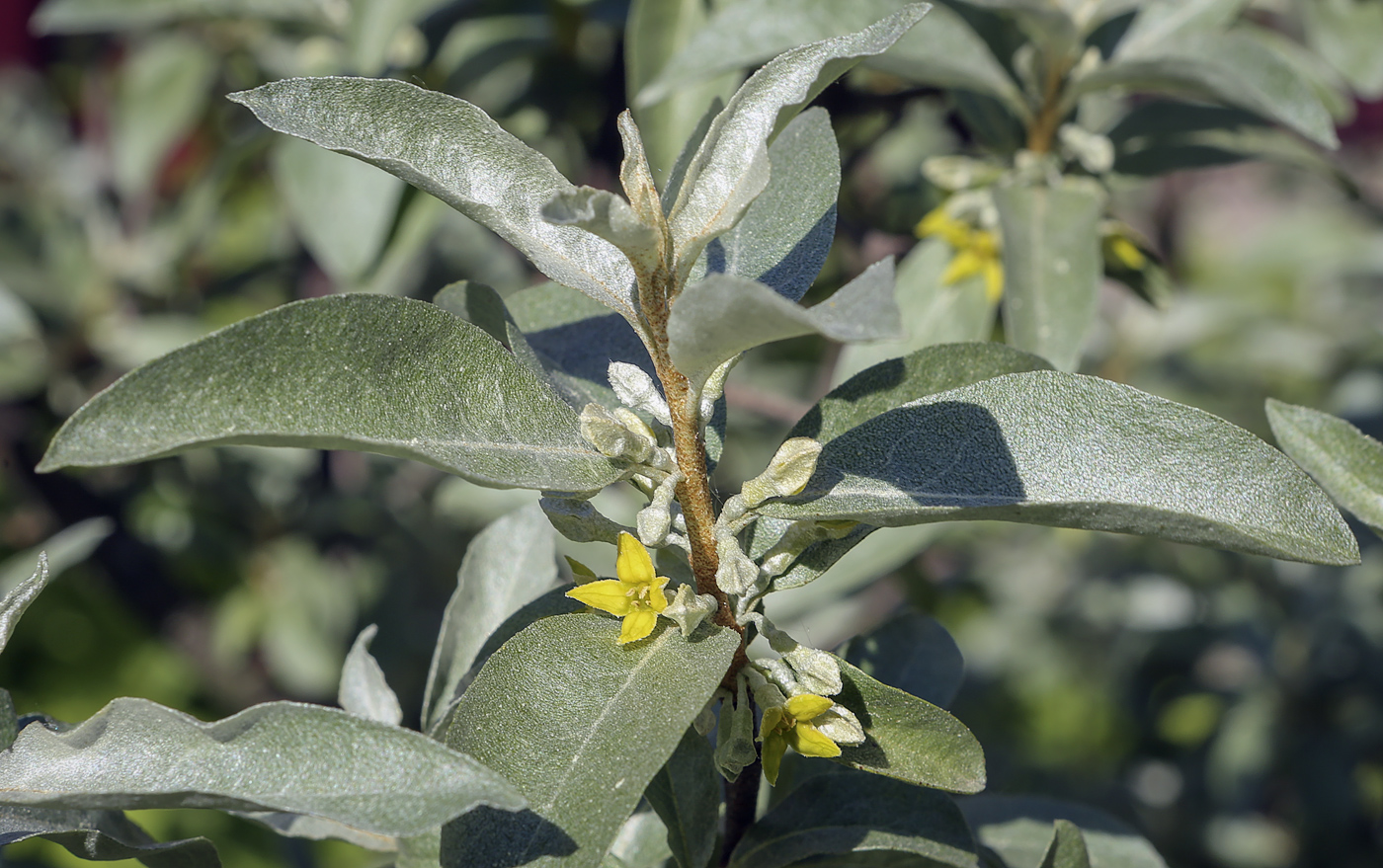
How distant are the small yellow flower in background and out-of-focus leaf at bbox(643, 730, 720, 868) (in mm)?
738

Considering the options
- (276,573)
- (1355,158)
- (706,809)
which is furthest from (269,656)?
(1355,158)

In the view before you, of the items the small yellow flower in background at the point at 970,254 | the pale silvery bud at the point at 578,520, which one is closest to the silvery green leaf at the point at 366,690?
the pale silvery bud at the point at 578,520

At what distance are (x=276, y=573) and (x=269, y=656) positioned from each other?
0.23 m

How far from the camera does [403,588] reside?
251cm

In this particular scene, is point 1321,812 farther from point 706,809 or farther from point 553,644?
point 553,644

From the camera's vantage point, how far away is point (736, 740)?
723 millimetres

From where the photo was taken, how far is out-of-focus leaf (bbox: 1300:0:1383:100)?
1480mm

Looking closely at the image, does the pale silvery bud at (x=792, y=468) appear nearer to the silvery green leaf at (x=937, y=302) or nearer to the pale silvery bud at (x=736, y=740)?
the pale silvery bud at (x=736, y=740)

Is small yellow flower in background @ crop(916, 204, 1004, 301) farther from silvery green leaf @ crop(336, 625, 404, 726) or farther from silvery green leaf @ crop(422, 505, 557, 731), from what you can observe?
silvery green leaf @ crop(336, 625, 404, 726)

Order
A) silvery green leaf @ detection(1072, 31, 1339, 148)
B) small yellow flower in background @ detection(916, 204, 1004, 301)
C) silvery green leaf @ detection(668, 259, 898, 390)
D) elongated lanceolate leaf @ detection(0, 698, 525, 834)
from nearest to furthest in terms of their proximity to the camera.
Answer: silvery green leaf @ detection(668, 259, 898, 390) < elongated lanceolate leaf @ detection(0, 698, 525, 834) < silvery green leaf @ detection(1072, 31, 1339, 148) < small yellow flower in background @ detection(916, 204, 1004, 301)

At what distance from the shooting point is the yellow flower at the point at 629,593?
0.68 meters

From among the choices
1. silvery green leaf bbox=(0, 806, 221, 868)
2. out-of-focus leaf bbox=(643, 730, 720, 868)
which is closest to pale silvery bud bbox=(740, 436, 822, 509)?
out-of-focus leaf bbox=(643, 730, 720, 868)

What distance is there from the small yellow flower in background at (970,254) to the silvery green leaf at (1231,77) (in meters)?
0.21

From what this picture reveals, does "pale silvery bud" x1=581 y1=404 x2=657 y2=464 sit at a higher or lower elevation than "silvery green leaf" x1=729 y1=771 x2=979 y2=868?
higher
